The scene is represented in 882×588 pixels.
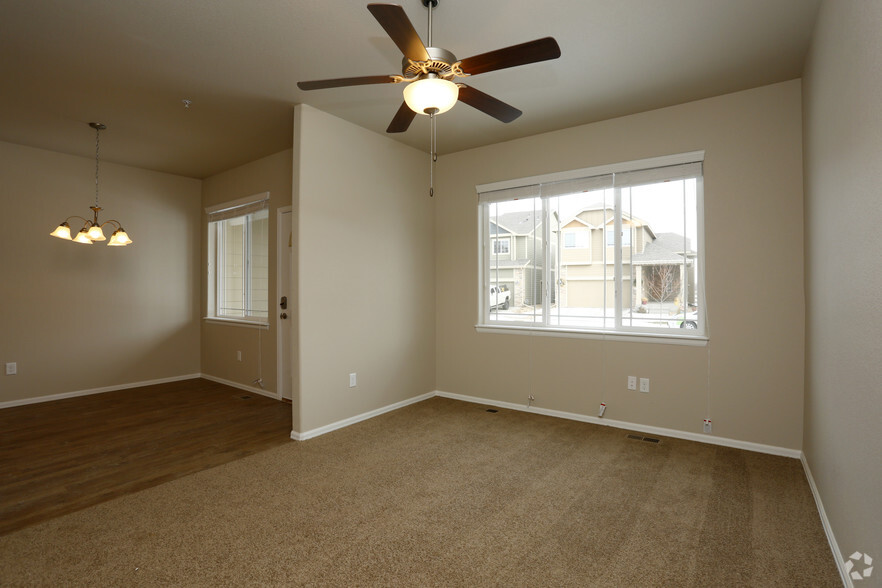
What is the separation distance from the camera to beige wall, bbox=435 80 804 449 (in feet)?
10.4

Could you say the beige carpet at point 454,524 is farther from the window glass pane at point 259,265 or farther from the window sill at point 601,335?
the window glass pane at point 259,265

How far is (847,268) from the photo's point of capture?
1905 millimetres

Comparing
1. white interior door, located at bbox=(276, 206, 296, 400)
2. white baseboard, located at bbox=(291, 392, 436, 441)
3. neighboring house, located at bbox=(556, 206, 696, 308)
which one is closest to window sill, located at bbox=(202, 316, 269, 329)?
white interior door, located at bbox=(276, 206, 296, 400)

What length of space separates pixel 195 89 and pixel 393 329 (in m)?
2.64

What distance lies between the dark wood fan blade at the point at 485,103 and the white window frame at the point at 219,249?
135 inches

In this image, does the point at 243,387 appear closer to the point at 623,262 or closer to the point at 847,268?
the point at 623,262

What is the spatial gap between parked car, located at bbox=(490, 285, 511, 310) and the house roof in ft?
4.23

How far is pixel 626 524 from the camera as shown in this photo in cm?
231

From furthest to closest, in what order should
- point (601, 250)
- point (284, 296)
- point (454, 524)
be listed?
point (284, 296) → point (601, 250) → point (454, 524)

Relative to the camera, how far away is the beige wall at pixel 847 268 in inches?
60.6

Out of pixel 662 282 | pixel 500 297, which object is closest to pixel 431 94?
pixel 662 282

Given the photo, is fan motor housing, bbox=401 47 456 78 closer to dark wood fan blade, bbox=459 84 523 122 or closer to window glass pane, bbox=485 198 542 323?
dark wood fan blade, bbox=459 84 523 122

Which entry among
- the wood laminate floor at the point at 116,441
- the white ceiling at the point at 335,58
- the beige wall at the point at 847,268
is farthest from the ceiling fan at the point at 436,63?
the wood laminate floor at the point at 116,441

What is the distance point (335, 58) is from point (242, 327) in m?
3.62
